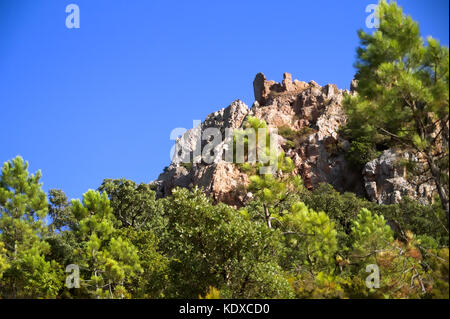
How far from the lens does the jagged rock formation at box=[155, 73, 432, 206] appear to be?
43.2 meters

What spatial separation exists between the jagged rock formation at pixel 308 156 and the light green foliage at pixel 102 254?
18.7 m

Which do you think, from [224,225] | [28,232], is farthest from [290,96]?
[224,225]

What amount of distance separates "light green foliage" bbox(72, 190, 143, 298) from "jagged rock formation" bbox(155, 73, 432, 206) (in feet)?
61.4

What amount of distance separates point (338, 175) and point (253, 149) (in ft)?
119

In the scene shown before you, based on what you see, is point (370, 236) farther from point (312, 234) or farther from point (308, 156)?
point (308, 156)

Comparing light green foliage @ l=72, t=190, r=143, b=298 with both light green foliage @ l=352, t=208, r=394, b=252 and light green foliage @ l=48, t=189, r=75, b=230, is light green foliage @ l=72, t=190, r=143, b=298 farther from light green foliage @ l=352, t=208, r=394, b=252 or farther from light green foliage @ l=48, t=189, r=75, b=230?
light green foliage @ l=48, t=189, r=75, b=230

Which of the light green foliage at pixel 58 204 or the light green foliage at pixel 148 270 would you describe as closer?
the light green foliage at pixel 148 270

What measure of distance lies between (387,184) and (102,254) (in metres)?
32.9

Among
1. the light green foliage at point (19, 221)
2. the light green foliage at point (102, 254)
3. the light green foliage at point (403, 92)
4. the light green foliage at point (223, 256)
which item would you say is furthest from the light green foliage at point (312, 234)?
the light green foliage at point (19, 221)

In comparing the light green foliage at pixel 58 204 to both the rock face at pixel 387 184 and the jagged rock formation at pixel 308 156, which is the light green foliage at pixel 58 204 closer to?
the jagged rock formation at pixel 308 156

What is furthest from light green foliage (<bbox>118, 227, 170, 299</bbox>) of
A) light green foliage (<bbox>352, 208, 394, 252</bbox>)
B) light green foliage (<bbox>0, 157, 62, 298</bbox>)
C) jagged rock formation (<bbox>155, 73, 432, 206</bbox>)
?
jagged rock formation (<bbox>155, 73, 432, 206</bbox>)

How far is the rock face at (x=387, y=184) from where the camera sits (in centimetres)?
3912

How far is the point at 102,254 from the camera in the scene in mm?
14875

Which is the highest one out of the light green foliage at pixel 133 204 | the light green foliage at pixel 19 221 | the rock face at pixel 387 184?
the rock face at pixel 387 184
